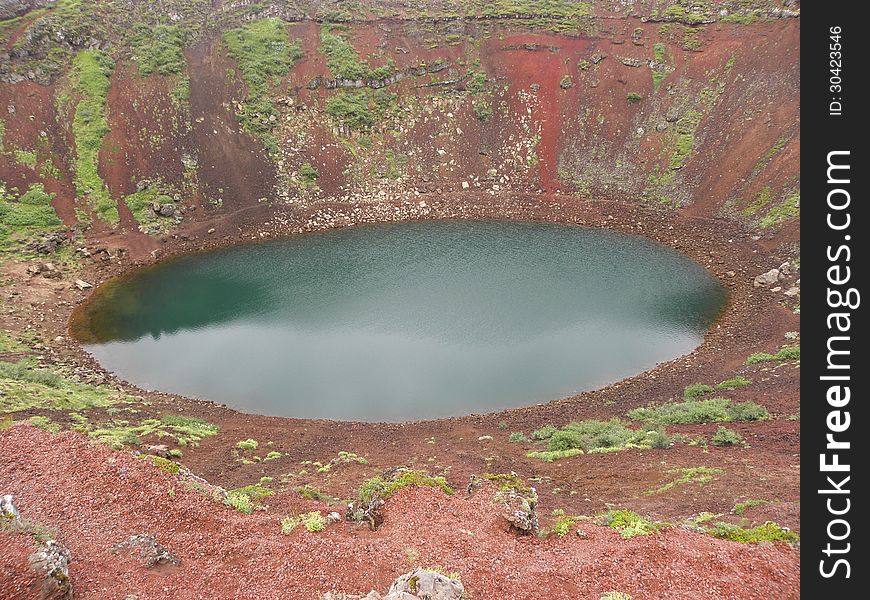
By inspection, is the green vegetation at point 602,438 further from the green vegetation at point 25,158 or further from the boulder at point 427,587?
the green vegetation at point 25,158

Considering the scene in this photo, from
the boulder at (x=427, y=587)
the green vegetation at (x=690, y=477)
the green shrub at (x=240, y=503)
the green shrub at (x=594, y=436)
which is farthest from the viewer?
the green shrub at (x=594, y=436)

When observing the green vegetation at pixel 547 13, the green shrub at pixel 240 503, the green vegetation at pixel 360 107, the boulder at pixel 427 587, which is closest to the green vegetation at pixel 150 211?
the green vegetation at pixel 360 107

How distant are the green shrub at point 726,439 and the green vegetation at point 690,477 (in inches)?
101

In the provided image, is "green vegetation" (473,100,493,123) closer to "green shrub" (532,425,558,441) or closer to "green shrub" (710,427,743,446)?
"green shrub" (532,425,558,441)

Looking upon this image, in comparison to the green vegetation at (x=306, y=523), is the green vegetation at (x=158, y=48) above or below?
above

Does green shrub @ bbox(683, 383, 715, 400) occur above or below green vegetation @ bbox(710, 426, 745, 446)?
above

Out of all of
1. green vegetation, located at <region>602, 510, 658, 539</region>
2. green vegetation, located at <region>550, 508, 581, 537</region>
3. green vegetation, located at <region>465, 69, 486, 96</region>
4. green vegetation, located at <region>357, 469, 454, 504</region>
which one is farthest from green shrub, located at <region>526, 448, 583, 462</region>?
green vegetation, located at <region>465, 69, 486, 96</region>

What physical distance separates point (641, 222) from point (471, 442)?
109 ft

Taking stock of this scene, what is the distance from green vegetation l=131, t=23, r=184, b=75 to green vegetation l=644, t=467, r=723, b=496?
5881cm

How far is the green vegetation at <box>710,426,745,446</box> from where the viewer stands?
1966 cm

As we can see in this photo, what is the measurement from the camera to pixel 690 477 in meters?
17.1

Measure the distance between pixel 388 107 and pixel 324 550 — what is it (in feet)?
179

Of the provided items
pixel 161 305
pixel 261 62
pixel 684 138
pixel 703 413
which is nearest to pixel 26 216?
pixel 161 305

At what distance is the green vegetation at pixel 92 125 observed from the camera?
1865 inches
